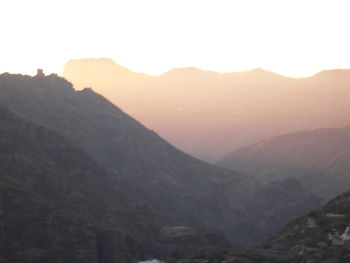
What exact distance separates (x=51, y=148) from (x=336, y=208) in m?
117

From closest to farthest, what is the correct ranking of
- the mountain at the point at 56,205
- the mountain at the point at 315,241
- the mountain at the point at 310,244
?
the mountain at the point at 315,241
the mountain at the point at 310,244
the mountain at the point at 56,205

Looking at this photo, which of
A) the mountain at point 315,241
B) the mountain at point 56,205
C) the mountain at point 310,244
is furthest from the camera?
the mountain at point 56,205

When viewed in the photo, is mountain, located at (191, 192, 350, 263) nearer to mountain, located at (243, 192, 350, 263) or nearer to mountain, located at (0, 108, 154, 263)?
mountain, located at (243, 192, 350, 263)

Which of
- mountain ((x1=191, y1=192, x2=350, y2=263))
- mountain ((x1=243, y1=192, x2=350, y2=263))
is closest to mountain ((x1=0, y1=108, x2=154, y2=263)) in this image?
mountain ((x1=243, y1=192, x2=350, y2=263))

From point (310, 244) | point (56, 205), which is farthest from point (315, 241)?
point (56, 205)

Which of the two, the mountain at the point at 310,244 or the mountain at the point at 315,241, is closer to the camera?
the mountain at the point at 315,241

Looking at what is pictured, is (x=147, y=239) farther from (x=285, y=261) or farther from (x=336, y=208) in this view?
(x=285, y=261)

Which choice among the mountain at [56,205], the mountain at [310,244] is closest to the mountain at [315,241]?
the mountain at [310,244]

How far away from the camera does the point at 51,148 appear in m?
158

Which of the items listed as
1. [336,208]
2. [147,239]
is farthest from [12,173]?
[336,208]

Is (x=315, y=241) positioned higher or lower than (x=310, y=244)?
higher

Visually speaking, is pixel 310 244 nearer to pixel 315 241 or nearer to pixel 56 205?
pixel 315 241

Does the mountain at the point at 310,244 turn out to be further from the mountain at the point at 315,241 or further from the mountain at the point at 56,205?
the mountain at the point at 56,205

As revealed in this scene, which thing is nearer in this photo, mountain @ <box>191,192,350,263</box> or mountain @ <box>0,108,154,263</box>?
mountain @ <box>191,192,350,263</box>
